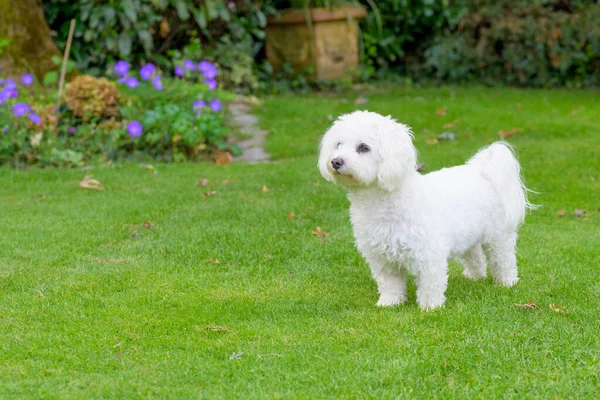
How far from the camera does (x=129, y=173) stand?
7734mm

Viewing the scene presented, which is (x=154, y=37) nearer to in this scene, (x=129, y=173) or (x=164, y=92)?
(x=164, y=92)

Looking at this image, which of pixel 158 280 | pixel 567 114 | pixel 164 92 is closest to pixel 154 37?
pixel 164 92

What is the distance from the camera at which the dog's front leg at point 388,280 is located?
14.5 ft

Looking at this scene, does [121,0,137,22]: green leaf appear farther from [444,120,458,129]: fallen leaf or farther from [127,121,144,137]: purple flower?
[444,120,458,129]: fallen leaf

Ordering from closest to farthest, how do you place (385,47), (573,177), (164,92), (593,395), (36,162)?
(593,395), (573,177), (36,162), (164,92), (385,47)

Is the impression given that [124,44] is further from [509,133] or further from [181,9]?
[509,133]

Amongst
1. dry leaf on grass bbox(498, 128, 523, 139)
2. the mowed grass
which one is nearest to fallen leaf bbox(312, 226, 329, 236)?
the mowed grass

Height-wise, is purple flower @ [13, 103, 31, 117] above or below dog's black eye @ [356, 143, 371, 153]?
below

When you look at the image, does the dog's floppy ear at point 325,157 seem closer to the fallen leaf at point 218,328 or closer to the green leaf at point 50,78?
the fallen leaf at point 218,328

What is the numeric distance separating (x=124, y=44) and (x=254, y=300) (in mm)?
6791

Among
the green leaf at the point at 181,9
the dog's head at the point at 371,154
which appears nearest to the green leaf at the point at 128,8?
the green leaf at the point at 181,9

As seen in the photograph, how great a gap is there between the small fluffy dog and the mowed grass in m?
0.20

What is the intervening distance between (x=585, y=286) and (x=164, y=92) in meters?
5.42

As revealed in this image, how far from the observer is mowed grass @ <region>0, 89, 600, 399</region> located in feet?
11.4
